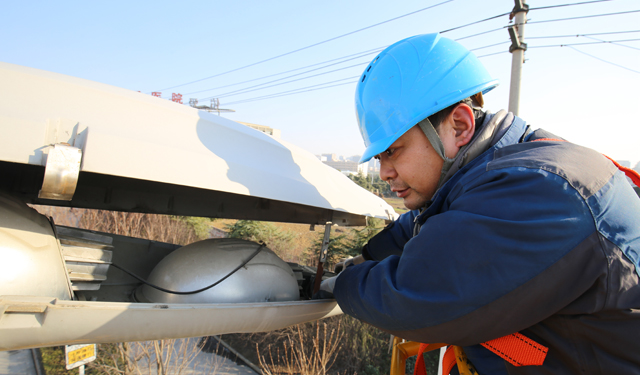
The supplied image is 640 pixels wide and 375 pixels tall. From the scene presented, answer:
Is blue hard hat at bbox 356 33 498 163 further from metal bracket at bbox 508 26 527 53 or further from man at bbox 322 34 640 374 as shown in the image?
metal bracket at bbox 508 26 527 53

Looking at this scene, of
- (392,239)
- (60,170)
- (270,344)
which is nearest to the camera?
(60,170)

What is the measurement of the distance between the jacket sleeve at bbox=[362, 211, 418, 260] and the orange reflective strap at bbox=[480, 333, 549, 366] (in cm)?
117

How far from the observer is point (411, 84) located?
155cm

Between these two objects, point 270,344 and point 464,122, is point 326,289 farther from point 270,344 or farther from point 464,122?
point 270,344

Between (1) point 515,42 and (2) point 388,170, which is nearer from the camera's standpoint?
(2) point 388,170

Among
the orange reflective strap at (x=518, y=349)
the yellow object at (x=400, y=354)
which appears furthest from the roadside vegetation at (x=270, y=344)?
the orange reflective strap at (x=518, y=349)

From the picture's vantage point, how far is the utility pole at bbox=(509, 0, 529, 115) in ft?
17.6

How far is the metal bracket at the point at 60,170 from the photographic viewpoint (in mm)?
1328

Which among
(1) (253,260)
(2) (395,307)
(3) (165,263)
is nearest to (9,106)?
(3) (165,263)

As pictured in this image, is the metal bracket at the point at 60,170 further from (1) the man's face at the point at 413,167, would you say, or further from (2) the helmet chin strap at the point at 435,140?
(2) the helmet chin strap at the point at 435,140

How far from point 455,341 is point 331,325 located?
7836 mm

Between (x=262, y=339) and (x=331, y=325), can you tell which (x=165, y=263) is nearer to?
(x=331, y=325)

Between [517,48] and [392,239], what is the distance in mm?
4713

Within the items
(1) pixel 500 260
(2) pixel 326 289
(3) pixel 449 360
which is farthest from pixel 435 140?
(2) pixel 326 289
